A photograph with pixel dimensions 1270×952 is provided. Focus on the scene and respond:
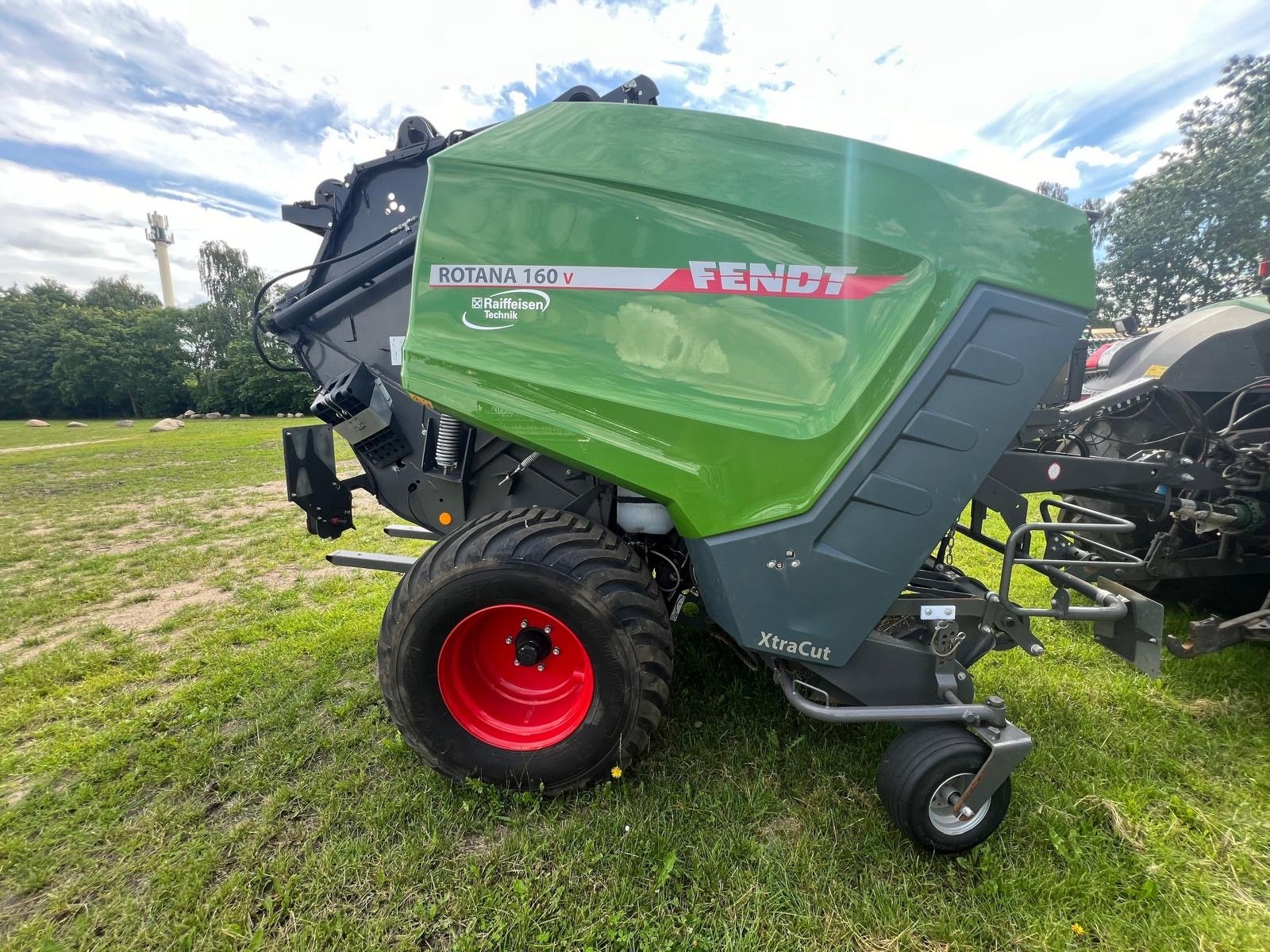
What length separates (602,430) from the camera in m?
1.89

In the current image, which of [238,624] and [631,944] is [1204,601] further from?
[238,624]

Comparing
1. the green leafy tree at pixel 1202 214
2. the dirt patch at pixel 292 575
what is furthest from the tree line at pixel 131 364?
the green leafy tree at pixel 1202 214

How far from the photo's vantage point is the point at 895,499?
1.88 meters

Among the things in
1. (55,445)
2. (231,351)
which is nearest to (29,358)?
(231,351)

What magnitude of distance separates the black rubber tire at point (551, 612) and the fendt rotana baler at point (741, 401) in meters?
0.01

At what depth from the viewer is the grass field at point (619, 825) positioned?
170 centimetres

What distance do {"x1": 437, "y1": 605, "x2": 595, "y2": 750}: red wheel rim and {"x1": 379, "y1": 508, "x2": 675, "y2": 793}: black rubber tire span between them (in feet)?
0.18

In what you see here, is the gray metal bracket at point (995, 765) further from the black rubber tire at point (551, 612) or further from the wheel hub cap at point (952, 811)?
the black rubber tire at point (551, 612)

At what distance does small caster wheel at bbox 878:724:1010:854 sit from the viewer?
6.04 ft

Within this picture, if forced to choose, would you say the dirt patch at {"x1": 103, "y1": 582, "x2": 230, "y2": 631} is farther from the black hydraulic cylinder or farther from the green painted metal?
the green painted metal

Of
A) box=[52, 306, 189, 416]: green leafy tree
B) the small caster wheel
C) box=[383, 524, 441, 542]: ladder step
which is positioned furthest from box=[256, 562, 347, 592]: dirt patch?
box=[52, 306, 189, 416]: green leafy tree

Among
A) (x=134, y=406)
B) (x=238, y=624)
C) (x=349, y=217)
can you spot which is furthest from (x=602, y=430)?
(x=134, y=406)

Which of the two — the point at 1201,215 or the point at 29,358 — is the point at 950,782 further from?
the point at 29,358

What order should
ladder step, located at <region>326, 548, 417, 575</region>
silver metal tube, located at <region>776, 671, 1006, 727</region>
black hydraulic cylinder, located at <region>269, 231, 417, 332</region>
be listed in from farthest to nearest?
ladder step, located at <region>326, 548, 417, 575</region>
black hydraulic cylinder, located at <region>269, 231, 417, 332</region>
silver metal tube, located at <region>776, 671, 1006, 727</region>
